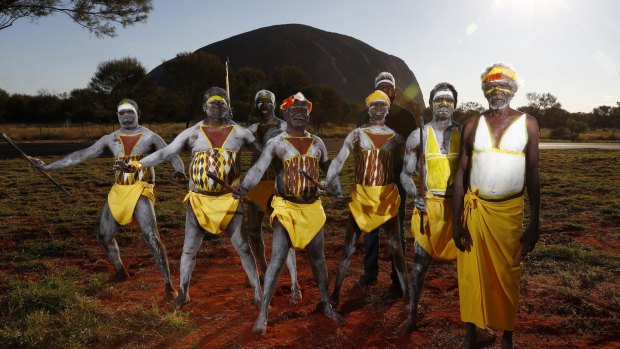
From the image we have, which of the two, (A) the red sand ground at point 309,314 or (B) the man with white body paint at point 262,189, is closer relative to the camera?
(A) the red sand ground at point 309,314

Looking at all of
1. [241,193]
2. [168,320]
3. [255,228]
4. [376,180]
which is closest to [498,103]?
[376,180]

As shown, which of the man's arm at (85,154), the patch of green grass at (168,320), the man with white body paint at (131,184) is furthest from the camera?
the man's arm at (85,154)

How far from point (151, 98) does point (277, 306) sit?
45.2 meters

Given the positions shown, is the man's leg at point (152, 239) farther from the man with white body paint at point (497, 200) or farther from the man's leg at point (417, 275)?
the man with white body paint at point (497, 200)

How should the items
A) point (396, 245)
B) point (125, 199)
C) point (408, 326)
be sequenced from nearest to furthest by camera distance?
point (408, 326)
point (396, 245)
point (125, 199)

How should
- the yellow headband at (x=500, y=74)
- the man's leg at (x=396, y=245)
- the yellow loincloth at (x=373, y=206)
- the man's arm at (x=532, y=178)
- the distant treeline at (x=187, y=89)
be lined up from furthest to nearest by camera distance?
1. the distant treeline at (x=187, y=89)
2. the man's leg at (x=396, y=245)
3. the yellow loincloth at (x=373, y=206)
4. the yellow headband at (x=500, y=74)
5. the man's arm at (x=532, y=178)

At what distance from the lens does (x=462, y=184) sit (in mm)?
4090

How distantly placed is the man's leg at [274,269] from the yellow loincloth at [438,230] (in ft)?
4.43

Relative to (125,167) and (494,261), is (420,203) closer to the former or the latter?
(494,261)

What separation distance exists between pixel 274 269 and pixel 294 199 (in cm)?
76

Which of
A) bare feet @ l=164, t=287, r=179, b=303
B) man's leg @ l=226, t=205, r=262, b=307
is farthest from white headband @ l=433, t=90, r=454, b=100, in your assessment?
bare feet @ l=164, t=287, r=179, b=303

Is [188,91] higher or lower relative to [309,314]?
higher

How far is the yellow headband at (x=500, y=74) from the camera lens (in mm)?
3945

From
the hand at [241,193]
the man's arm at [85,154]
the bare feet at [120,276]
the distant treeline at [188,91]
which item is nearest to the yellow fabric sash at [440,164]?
the hand at [241,193]
